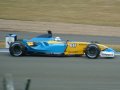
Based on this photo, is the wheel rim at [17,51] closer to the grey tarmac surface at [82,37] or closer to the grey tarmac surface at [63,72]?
the grey tarmac surface at [63,72]

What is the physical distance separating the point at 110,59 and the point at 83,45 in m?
0.99

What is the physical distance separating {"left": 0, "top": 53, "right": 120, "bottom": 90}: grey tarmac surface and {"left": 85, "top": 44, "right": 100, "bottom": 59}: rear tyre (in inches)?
7.8

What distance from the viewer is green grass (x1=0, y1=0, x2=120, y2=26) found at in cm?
2562

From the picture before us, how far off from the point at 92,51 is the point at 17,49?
96.4 inches

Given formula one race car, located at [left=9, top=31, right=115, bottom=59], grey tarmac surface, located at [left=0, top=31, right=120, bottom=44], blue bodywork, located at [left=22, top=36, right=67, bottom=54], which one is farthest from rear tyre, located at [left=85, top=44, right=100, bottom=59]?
grey tarmac surface, located at [left=0, top=31, right=120, bottom=44]

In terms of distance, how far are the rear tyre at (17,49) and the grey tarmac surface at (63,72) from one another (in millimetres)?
222

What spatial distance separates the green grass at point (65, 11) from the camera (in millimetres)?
25625

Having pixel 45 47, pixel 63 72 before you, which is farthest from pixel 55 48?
pixel 63 72

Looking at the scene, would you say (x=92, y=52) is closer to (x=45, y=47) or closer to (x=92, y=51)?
(x=92, y=51)

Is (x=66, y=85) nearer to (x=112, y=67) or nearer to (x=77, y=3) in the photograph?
(x=112, y=67)

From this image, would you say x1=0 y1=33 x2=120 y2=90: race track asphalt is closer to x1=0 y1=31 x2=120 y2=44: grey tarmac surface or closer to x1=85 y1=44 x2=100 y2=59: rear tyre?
x1=85 y1=44 x2=100 y2=59: rear tyre

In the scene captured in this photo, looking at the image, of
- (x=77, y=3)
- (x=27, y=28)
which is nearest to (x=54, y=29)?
(x=27, y=28)

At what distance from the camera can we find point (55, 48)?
13531 millimetres

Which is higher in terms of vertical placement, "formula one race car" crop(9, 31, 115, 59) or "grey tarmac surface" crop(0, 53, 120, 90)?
"formula one race car" crop(9, 31, 115, 59)
